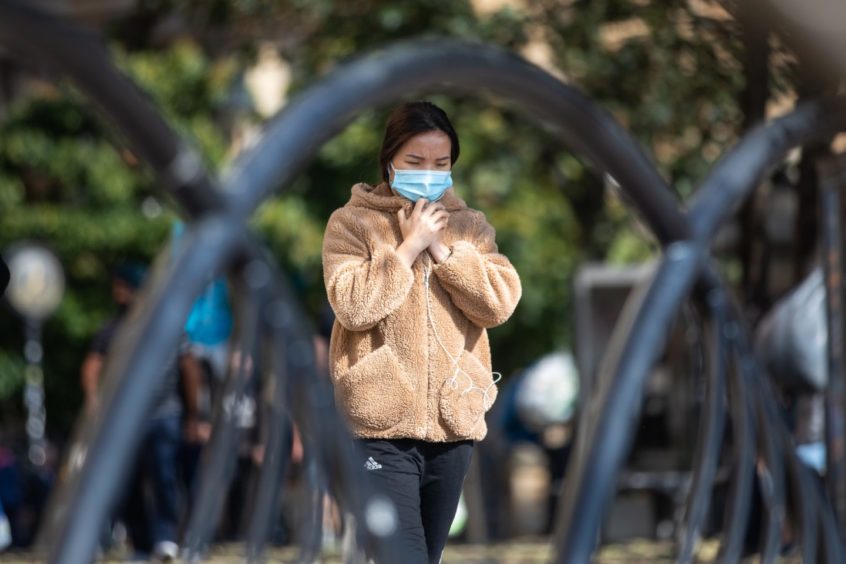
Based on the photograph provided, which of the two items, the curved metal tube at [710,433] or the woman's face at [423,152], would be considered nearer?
the curved metal tube at [710,433]

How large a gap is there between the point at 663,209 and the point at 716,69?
6.79m

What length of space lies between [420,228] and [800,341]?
407 cm

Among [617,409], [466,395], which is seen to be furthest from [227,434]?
[466,395]

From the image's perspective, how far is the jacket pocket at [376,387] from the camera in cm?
325

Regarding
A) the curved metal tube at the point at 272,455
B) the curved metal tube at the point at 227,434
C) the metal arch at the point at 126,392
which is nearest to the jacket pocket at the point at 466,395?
the curved metal tube at the point at 272,455

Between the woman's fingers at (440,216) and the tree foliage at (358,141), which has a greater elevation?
the tree foliage at (358,141)

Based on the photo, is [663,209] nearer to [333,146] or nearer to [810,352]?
[810,352]

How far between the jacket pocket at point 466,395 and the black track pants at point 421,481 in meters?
0.07

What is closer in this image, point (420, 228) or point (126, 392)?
point (126, 392)

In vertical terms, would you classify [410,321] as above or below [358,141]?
below

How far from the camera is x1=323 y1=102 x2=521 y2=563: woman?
3.21 metres

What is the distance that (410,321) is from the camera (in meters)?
3.26

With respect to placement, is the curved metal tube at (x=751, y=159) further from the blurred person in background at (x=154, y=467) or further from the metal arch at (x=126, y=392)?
the blurred person in background at (x=154, y=467)

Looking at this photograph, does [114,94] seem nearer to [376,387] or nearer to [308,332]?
[308,332]
